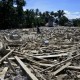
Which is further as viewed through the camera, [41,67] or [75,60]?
[75,60]

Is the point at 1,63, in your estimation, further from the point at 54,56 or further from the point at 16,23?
the point at 16,23

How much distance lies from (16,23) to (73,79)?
166 ft

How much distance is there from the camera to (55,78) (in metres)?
7.23

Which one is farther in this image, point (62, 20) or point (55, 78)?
point (62, 20)

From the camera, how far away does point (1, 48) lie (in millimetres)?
11820

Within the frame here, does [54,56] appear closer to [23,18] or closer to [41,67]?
[41,67]

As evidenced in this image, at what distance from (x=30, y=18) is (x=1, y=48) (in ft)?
175

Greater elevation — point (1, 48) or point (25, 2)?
point (25, 2)

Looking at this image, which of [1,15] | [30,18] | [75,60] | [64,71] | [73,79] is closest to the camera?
[73,79]

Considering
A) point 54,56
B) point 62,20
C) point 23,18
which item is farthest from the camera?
point 62,20

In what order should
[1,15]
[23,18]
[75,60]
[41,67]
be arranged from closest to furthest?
[41,67]
[75,60]
[1,15]
[23,18]

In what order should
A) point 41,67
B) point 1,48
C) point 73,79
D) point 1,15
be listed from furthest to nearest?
point 1,15, point 1,48, point 41,67, point 73,79

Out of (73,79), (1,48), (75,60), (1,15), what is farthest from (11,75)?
(1,15)

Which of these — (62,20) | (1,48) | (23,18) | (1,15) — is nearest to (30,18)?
(23,18)
